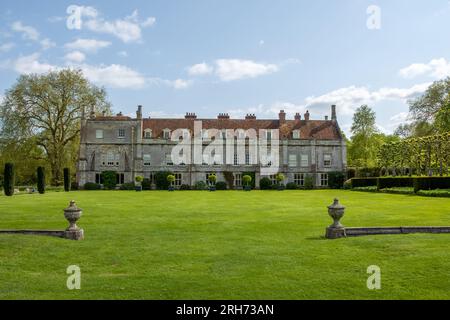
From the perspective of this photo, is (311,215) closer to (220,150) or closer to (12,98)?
(220,150)

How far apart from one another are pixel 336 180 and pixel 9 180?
3555 centimetres

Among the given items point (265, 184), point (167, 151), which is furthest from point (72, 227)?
point (167, 151)

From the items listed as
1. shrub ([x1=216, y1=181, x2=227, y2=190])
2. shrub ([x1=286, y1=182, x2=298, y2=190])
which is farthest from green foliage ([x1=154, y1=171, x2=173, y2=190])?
shrub ([x1=286, y1=182, x2=298, y2=190])

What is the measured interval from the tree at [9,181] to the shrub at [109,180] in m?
13.8

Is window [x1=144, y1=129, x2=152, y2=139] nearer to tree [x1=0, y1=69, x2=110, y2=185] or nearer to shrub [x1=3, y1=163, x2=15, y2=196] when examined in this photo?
tree [x1=0, y1=69, x2=110, y2=185]

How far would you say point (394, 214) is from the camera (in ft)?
56.6

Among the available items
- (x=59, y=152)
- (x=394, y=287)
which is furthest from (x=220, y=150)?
(x=394, y=287)

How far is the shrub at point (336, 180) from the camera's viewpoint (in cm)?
5272

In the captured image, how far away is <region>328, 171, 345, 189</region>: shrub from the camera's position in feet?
173

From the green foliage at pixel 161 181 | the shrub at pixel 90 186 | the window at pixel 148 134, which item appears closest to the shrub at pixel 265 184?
the green foliage at pixel 161 181

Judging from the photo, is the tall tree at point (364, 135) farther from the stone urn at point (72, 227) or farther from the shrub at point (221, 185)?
the stone urn at point (72, 227)

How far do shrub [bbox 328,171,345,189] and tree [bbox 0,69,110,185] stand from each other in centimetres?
3019

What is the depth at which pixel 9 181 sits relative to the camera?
3706cm
